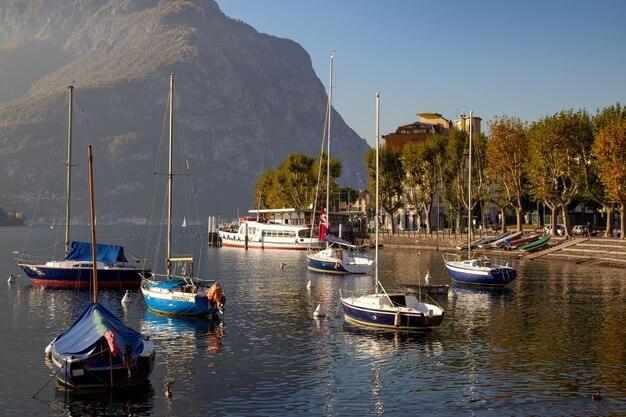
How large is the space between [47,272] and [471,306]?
4281cm

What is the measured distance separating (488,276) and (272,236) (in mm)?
86988

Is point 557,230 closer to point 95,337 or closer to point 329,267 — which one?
point 329,267

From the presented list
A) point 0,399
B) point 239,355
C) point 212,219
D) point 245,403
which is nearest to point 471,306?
point 239,355

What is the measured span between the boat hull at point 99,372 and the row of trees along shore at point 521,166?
71.9 m

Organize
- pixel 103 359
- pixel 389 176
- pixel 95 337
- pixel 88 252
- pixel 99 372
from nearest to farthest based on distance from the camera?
pixel 99 372 → pixel 103 359 → pixel 95 337 → pixel 88 252 → pixel 389 176

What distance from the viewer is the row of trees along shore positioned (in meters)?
104

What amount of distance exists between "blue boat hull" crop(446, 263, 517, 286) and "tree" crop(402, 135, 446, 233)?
2876 inches

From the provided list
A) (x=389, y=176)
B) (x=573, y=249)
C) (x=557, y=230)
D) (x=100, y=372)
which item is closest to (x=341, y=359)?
(x=100, y=372)

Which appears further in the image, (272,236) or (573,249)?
(272,236)

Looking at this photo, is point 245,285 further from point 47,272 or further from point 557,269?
point 557,269

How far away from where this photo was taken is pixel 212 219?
7239 inches

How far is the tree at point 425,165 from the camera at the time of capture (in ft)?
489

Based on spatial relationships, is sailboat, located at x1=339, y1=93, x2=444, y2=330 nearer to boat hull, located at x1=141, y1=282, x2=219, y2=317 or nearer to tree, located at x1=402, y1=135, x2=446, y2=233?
boat hull, located at x1=141, y1=282, x2=219, y2=317

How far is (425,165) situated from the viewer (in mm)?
151000
